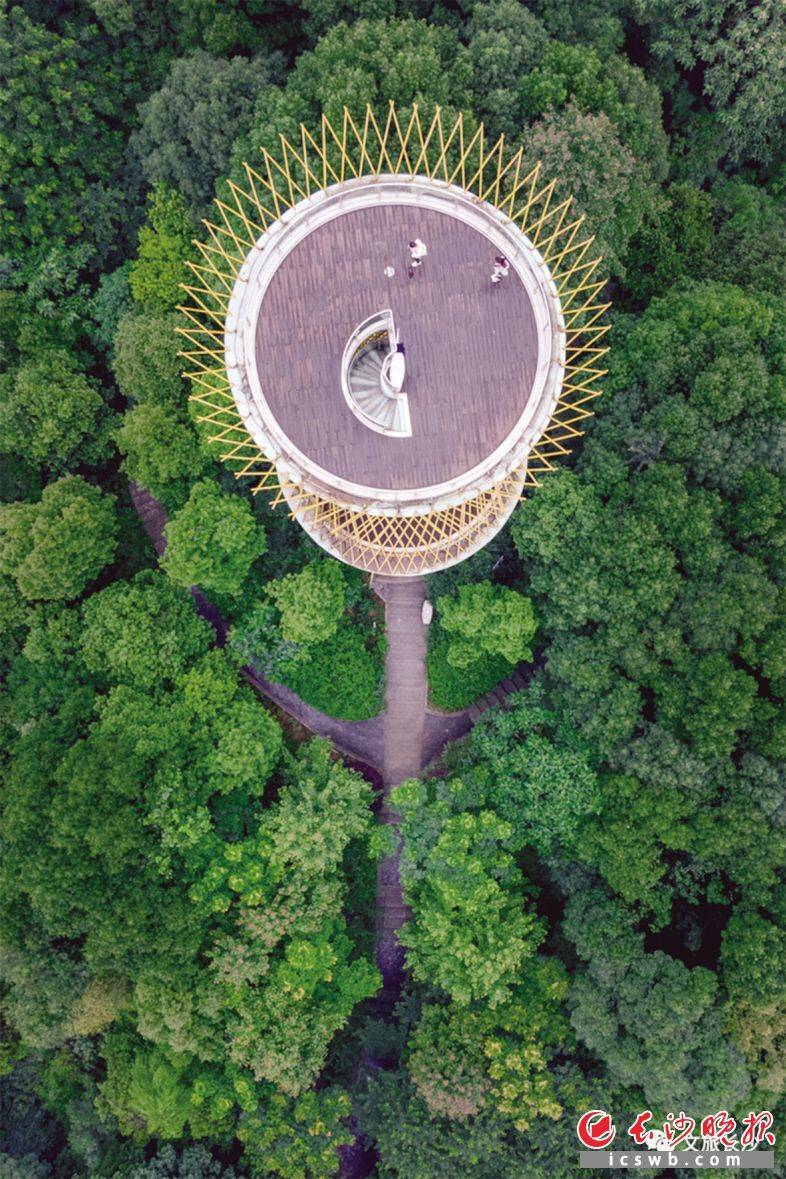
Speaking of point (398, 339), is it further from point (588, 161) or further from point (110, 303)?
point (110, 303)

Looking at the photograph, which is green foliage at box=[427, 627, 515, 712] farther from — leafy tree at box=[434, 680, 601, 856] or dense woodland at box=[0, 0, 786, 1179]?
leafy tree at box=[434, 680, 601, 856]

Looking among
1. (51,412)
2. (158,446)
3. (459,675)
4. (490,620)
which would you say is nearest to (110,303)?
(51,412)

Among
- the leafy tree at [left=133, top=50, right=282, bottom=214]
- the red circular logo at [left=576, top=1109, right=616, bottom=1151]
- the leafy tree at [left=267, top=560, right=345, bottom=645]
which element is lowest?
the red circular logo at [left=576, top=1109, right=616, bottom=1151]

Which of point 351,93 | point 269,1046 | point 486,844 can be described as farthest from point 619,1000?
point 351,93

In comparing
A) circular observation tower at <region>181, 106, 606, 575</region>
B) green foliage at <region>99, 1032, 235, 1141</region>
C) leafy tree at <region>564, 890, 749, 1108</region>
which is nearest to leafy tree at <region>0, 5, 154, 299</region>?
circular observation tower at <region>181, 106, 606, 575</region>

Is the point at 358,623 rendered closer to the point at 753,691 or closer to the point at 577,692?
the point at 577,692
